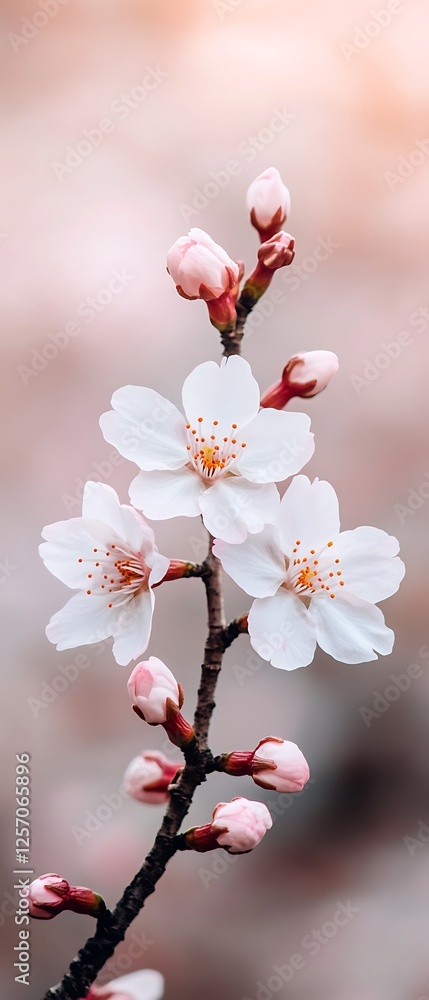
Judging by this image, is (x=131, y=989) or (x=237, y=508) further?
(x=131, y=989)

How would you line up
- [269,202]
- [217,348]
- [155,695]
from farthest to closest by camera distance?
[217,348] < [269,202] < [155,695]

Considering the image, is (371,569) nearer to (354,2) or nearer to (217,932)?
(217,932)

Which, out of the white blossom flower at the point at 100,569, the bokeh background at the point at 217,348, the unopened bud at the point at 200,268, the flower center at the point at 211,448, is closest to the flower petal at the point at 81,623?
the white blossom flower at the point at 100,569

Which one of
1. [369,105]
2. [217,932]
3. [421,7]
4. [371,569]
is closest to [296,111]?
[369,105]

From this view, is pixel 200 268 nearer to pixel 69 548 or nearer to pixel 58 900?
pixel 69 548

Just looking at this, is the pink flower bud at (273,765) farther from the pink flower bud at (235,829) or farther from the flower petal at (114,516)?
the flower petal at (114,516)

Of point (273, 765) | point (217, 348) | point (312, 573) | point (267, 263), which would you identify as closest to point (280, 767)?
point (273, 765)

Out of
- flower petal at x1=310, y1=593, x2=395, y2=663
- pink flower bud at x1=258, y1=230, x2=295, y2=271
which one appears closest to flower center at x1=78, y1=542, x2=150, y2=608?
flower petal at x1=310, y1=593, x2=395, y2=663
